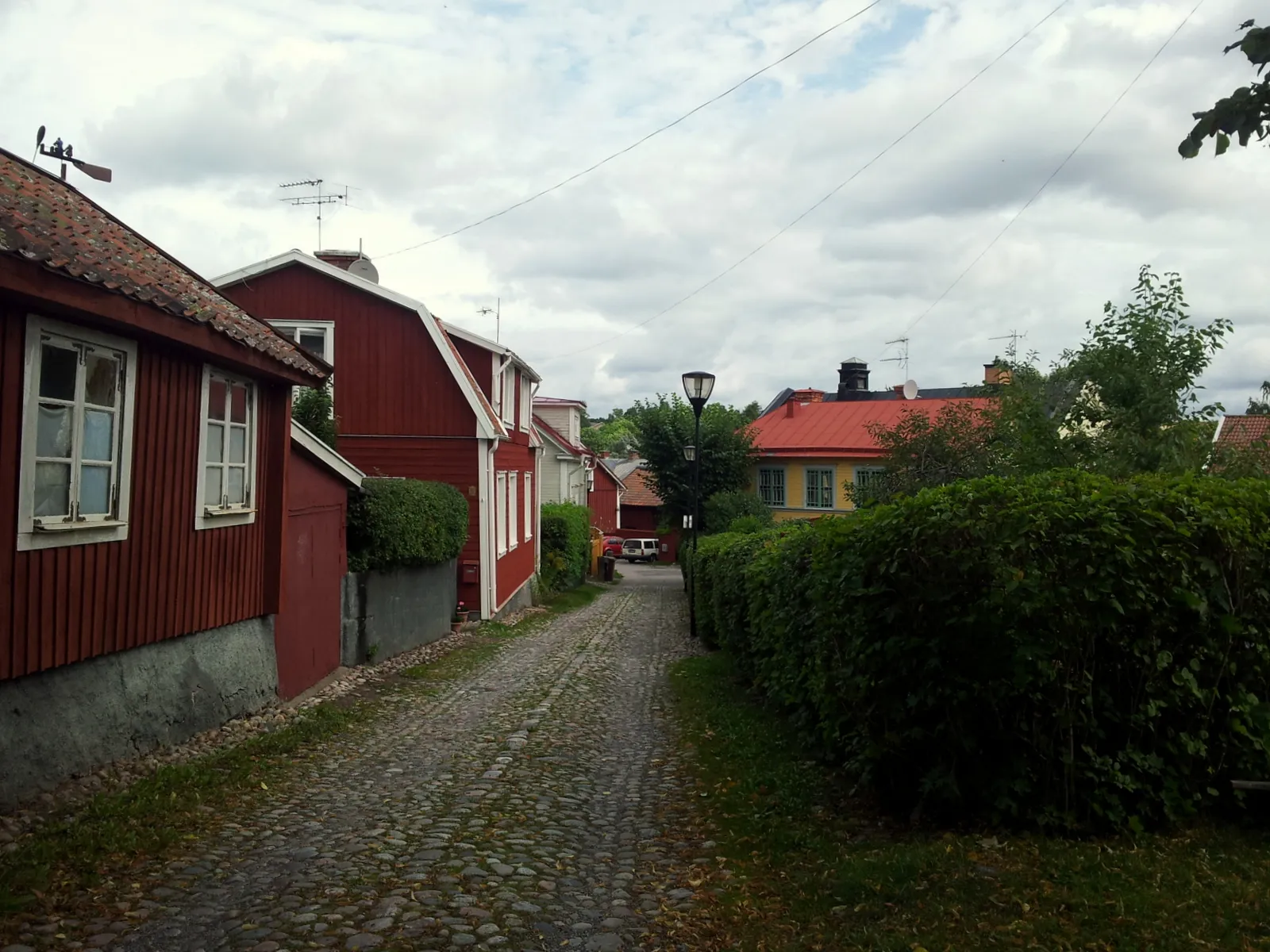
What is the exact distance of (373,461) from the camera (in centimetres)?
2100

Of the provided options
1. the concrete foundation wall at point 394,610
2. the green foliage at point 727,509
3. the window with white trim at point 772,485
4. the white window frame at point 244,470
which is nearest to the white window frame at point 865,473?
the window with white trim at point 772,485

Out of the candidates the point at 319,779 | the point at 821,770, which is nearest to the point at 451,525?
the point at 319,779

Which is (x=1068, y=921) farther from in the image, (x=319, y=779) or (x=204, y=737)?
(x=204, y=737)

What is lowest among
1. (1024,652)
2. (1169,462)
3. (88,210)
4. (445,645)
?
(445,645)

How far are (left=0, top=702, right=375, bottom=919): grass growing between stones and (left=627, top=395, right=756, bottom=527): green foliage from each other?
3412 cm

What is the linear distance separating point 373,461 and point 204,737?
1232 centimetres

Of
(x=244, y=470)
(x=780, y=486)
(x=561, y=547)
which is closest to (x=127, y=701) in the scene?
(x=244, y=470)

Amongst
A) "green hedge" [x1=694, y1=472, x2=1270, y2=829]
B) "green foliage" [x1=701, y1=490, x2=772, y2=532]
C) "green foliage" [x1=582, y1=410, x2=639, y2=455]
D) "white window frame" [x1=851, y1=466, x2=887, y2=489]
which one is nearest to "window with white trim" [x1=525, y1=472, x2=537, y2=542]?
"green foliage" [x1=701, y1=490, x2=772, y2=532]

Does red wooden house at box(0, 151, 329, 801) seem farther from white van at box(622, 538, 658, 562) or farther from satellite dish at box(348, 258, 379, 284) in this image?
white van at box(622, 538, 658, 562)

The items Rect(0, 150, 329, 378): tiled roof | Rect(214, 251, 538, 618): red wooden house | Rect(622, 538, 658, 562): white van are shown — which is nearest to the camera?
Rect(0, 150, 329, 378): tiled roof

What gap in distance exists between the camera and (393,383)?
68.0 feet

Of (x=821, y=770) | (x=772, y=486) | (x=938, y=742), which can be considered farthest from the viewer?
(x=772, y=486)

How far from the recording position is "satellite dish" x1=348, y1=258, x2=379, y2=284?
22.9 metres

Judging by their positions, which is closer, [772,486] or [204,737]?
[204,737]
